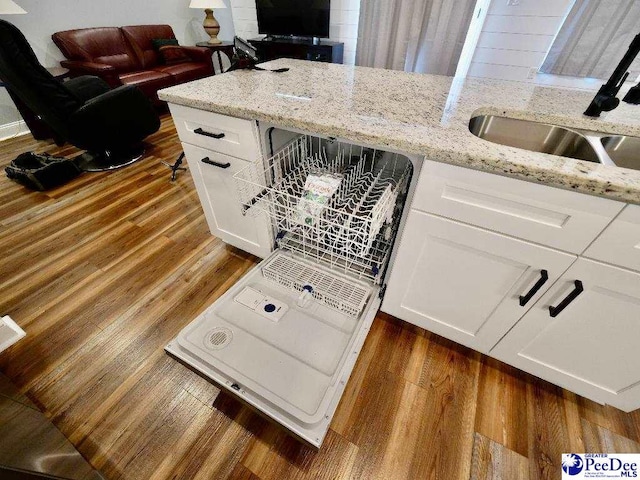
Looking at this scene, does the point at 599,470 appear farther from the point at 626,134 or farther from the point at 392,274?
the point at 626,134

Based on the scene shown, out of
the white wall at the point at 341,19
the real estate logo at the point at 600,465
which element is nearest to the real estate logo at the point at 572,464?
the real estate logo at the point at 600,465

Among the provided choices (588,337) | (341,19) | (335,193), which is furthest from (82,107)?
(341,19)

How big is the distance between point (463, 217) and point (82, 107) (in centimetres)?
244

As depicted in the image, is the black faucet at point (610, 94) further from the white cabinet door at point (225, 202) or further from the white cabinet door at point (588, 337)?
the white cabinet door at point (225, 202)

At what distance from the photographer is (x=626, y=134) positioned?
91 cm

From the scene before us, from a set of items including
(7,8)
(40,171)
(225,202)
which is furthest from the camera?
(7,8)

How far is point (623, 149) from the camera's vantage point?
961 millimetres

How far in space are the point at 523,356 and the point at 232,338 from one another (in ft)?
3.31

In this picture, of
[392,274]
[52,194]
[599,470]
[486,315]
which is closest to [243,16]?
[52,194]

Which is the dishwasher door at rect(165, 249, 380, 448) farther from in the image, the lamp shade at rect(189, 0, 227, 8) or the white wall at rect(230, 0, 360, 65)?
the lamp shade at rect(189, 0, 227, 8)

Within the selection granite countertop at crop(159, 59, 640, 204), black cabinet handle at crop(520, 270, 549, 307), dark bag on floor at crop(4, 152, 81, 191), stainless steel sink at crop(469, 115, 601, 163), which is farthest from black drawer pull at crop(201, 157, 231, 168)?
dark bag on floor at crop(4, 152, 81, 191)

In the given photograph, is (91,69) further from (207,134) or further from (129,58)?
(207,134)

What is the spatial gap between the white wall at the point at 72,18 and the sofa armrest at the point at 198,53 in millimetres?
702

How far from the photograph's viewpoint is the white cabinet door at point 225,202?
1113 mm
